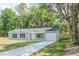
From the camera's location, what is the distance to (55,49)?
16.8ft

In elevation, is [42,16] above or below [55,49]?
above

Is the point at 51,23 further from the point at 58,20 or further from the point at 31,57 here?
the point at 31,57

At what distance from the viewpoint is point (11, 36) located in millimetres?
5094

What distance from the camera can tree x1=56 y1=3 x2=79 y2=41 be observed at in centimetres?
509

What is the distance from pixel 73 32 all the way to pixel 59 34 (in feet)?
0.54

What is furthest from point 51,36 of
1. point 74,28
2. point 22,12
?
point 22,12

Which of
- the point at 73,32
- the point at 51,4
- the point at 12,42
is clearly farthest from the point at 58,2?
the point at 12,42

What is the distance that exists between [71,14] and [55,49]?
1.49 feet

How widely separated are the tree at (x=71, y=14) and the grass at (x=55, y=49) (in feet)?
0.43

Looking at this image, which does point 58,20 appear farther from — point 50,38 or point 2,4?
point 2,4

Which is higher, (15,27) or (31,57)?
(15,27)

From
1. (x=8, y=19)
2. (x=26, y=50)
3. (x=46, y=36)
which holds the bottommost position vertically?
(x=26, y=50)

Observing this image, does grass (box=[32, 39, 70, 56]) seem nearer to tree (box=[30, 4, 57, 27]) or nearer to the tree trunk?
the tree trunk

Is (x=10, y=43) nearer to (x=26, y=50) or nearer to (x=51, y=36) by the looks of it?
(x=26, y=50)
